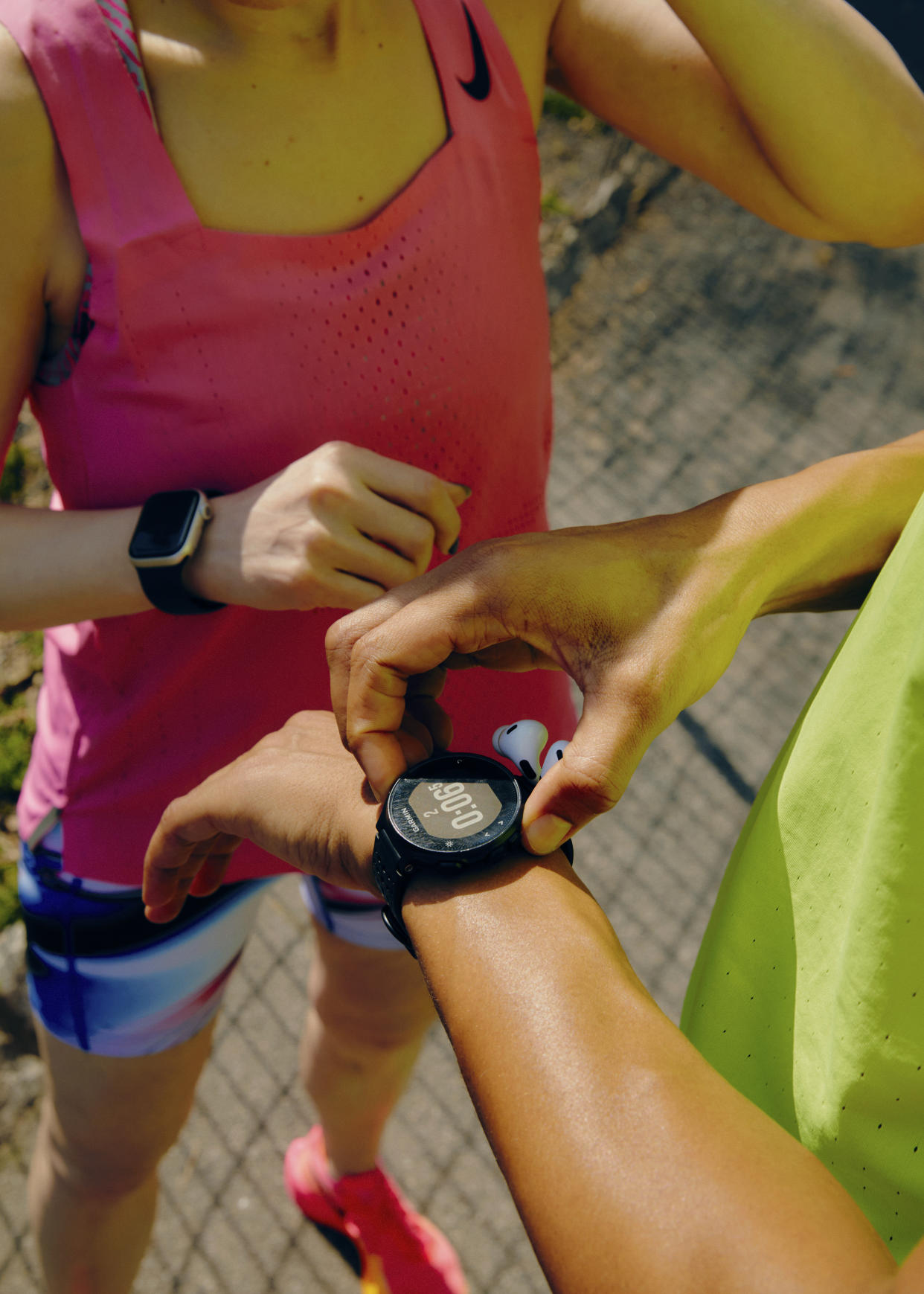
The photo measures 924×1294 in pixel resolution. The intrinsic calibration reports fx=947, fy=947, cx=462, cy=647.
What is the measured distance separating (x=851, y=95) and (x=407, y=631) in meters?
0.95

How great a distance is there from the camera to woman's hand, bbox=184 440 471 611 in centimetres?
112

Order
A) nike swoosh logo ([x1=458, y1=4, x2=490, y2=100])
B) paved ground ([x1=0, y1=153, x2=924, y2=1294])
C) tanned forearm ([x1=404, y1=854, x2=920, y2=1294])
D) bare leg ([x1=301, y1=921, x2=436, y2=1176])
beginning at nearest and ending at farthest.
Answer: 1. tanned forearm ([x1=404, y1=854, x2=920, y2=1294])
2. nike swoosh logo ([x1=458, y1=4, x2=490, y2=100])
3. bare leg ([x1=301, y1=921, x2=436, y2=1176])
4. paved ground ([x1=0, y1=153, x2=924, y2=1294])

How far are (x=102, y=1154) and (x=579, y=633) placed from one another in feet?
4.22

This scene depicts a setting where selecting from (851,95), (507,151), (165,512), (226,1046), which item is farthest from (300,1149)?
(851,95)

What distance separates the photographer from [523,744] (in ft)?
3.24

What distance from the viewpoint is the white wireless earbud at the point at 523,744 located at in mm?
973

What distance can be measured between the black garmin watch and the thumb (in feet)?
0.11

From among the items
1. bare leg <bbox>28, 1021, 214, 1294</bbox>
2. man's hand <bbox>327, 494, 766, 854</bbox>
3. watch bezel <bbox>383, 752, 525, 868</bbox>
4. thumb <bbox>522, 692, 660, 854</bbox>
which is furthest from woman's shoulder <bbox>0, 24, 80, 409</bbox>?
bare leg <bbox>28, 1021, 214, 1294</bbox>

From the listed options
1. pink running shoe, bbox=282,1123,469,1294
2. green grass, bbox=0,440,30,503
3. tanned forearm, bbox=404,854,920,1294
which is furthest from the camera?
green grass, bbox=0,440,30,503

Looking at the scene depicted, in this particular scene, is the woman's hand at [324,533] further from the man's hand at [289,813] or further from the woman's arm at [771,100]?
the woman's arm at [771,100]

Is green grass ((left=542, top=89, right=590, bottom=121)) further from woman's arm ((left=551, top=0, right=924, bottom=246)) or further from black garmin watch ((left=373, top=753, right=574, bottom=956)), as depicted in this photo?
black garmin watch ((left=373, top=753, right=574, bottom=956))

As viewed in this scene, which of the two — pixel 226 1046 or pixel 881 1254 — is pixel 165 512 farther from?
pixel 226 1046

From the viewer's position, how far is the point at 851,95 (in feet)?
4.02

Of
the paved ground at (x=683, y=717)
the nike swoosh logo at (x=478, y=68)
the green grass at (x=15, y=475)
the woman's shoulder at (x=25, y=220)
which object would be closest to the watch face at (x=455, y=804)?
the woman's shoulder at (x=25, y=220)
